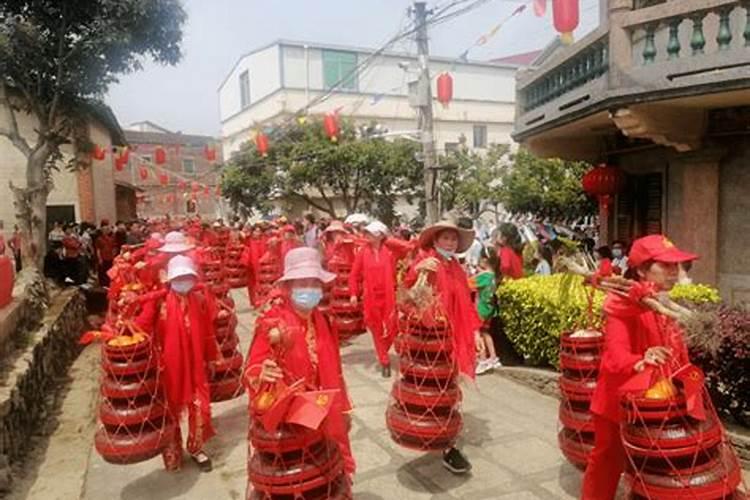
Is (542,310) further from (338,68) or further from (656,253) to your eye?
(338,68)

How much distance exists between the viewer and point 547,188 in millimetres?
21797

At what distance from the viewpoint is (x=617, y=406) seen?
10.7 feet

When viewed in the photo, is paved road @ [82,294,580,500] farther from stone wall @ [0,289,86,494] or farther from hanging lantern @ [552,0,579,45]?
hanging lantern @ [552,0,579,45]

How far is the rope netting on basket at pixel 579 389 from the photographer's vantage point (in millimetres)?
3951

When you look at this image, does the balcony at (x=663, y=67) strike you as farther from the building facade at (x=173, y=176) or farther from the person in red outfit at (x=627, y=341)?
the building facade at (x=173, y=176)

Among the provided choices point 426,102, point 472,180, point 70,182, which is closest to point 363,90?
point 472,180

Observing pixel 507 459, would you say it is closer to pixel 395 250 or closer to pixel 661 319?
pixel 661 319

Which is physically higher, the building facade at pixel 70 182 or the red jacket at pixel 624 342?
the building facade at pixel 70 182

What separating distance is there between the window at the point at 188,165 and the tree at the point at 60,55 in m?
46.6

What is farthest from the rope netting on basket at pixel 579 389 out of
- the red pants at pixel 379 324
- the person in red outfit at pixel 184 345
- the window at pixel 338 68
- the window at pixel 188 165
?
the window at pixel 188 165

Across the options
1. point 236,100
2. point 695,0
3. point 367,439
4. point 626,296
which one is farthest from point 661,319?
point 236,100

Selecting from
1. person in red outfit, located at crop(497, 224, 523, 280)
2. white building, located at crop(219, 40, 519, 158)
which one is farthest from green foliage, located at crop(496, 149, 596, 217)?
person in red outfit, located at crop(497, 224, 523, 280)

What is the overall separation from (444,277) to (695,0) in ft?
14.5

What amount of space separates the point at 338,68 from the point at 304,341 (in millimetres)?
35980
